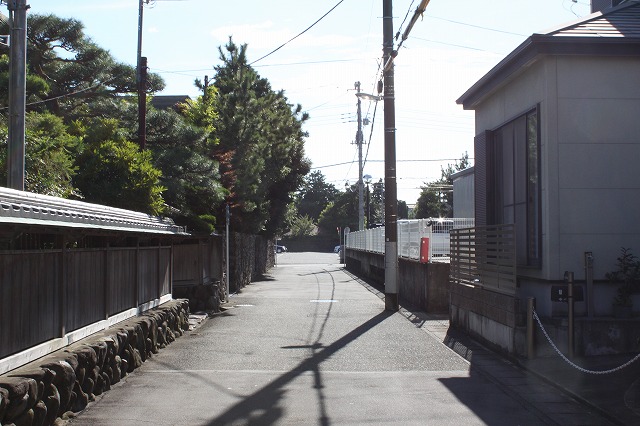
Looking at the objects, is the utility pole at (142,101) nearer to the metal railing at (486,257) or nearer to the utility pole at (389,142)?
the utility pole at (389,142)

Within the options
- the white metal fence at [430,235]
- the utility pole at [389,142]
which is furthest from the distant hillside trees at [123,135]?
the white metal fence at [430,235]

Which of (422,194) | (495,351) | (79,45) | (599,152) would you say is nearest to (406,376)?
(495,351)

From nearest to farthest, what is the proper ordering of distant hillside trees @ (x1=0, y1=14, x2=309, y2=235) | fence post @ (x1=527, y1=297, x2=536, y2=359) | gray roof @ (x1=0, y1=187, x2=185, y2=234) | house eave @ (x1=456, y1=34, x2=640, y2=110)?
1. gray roof @ (x1=0, y1=187, x2=185, y2=234)
2. fence post @ (x1=527, y1=297, x2=536, y2=359)
3. house eave @ (x1=456, y1=34, x2=640, y2=110)
4. distant hillside trees @ (x1=0, y1=14, x2=309, y2=235)

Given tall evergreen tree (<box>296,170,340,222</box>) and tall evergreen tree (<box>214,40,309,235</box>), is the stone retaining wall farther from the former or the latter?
tall evergreen tree (<box>296,170,340,222</box>)

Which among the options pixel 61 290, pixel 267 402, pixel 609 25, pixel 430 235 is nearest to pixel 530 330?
pixel 267 402

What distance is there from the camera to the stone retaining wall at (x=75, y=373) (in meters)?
6.26

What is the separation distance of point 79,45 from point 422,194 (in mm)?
59059

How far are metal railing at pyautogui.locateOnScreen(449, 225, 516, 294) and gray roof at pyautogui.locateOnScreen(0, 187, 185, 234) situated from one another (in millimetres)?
5874

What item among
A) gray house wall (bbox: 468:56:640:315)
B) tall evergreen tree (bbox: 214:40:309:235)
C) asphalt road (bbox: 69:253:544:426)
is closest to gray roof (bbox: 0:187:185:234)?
asphalt road (bbox: 69:253:544:426)

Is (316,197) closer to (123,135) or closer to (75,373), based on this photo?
(123,135)

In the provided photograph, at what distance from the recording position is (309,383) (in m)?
10.0

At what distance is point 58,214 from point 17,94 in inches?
181

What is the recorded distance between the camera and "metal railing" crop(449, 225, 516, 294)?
1205 cm

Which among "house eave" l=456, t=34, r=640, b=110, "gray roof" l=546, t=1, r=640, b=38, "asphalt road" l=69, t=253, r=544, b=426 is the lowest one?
"asphalt road" l=69, t=253, r=544, b=426
